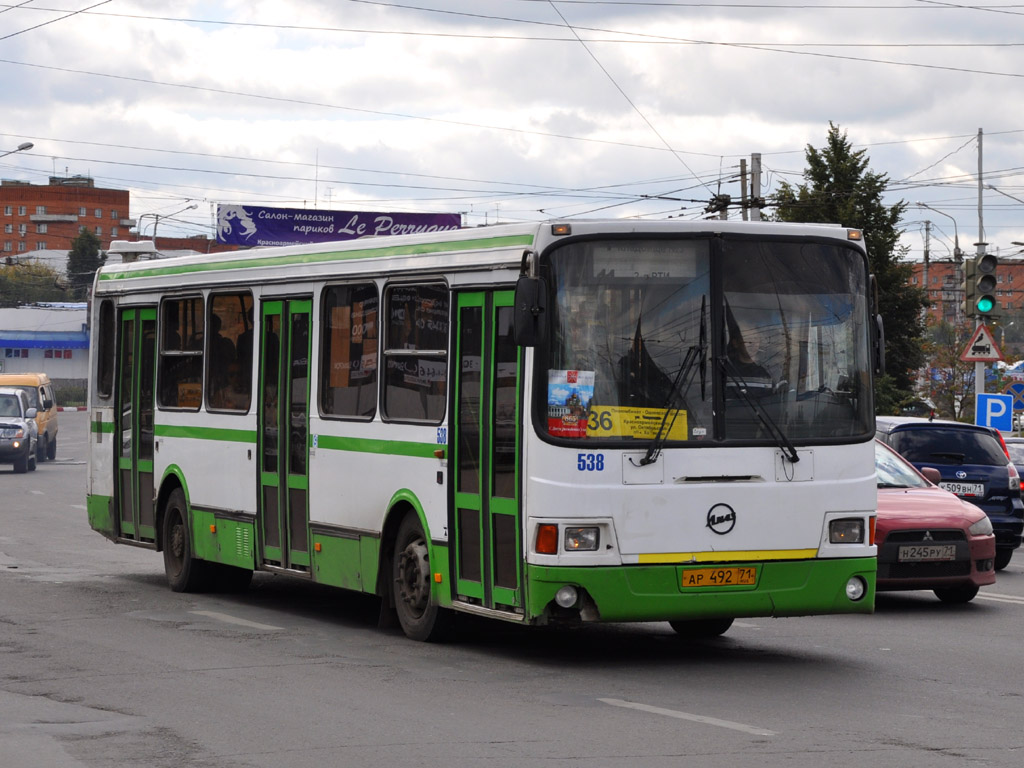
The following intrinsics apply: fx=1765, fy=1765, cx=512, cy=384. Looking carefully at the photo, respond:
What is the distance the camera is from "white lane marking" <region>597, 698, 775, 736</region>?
330 inches

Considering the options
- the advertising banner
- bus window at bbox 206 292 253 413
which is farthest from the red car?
the advertising banner

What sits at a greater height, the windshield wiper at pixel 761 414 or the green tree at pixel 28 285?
the green tree at pixel 28 285

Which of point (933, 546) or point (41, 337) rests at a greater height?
point (41, 337)

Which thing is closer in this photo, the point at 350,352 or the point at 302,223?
the point at 350,352

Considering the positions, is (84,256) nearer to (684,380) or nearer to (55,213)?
(55,213)

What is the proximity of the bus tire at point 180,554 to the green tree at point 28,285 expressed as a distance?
117948 mm

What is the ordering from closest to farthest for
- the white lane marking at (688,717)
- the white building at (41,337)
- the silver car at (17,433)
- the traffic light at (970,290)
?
the white lane marking at (688,717), the traffic light at (970,290), the silver car at (17,433), the white building at (41,337)

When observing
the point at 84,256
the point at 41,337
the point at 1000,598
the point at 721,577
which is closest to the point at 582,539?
the point at 721,577

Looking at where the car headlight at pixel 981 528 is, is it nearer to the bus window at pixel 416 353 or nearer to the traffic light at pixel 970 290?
the bus window at pixel 416 353

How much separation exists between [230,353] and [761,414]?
→ 5.43m

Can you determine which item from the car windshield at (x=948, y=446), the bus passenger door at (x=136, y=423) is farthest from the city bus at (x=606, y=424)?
the car windshield at (x=948, y=446)

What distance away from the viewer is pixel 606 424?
33.8ft

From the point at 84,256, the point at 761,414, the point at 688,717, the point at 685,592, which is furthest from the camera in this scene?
the point at 84,256

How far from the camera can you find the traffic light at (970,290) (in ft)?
86.4
